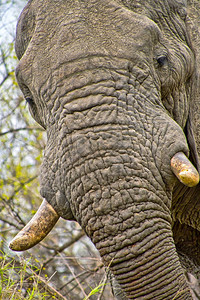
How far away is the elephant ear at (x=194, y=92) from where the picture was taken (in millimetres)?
2920

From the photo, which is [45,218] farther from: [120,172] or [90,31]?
[90,31]

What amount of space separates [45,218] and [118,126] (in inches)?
26.7

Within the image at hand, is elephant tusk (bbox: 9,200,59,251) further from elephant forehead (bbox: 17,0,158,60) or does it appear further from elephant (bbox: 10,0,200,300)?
elephant forehead (bbox: 17,0,158,60)

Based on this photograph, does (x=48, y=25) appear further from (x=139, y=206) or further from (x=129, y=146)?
(x=139, y=206)

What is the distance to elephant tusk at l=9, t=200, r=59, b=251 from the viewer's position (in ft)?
8.09

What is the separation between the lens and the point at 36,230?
2535 mm

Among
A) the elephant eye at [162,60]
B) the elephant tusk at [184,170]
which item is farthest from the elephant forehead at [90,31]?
the elephant tusk at [184,170]

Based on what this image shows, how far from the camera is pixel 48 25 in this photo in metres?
2.72

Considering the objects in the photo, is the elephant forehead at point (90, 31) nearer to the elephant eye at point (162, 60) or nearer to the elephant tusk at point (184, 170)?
the elephant eye at point (162, 60)

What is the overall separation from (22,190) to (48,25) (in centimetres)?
428

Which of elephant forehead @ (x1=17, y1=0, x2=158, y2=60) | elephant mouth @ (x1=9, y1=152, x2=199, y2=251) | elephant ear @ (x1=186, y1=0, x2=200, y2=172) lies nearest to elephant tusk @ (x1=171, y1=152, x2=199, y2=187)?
elephant mouth @ (x1=9, y1=152, x2=199, y2=251)

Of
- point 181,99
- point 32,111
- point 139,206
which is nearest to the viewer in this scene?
point 139,206

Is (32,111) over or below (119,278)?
over

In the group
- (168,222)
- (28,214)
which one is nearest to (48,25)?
(168,222)
